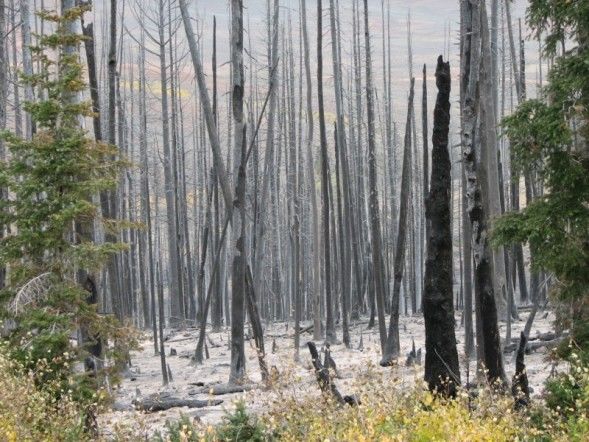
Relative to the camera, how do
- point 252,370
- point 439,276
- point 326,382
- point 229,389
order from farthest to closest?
point 252,370
point 229,389
point 439,276
point 326,382

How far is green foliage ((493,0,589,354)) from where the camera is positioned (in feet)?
23.4

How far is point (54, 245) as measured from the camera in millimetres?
8281

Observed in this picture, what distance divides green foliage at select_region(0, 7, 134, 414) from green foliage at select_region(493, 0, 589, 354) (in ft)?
13.3

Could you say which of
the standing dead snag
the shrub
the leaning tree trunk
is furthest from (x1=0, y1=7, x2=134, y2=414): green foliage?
the leaning tree trunk

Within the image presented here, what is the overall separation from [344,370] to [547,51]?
666 centimetres

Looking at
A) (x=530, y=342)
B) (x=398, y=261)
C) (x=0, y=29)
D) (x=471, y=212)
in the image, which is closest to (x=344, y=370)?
(x=398, y=261)

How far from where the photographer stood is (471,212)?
8883 millimetres

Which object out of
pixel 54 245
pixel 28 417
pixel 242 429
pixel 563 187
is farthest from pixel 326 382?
pixel 54 245

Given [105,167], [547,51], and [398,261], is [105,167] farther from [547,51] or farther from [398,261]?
[398,261]

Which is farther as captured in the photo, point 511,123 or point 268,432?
point 511,123

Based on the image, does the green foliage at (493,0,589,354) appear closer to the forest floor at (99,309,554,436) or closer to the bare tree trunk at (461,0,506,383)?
the forest floor at (99,309,554,436)

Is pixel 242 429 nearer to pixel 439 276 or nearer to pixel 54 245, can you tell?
pixel 439 276

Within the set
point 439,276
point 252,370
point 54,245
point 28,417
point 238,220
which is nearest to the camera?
point 28,417

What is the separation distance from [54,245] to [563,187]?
497 centimetres
